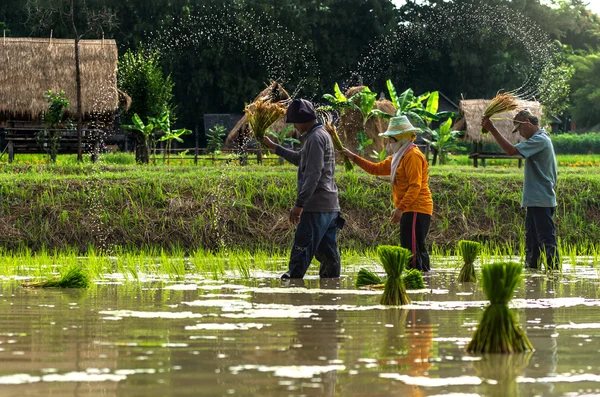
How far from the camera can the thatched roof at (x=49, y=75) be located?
2700 centimetres

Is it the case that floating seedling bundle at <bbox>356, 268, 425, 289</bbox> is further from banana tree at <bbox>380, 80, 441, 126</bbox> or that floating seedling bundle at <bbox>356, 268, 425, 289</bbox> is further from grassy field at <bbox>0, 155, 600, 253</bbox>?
banana tree at <bbox>380, 80, 441, 126</bbox>

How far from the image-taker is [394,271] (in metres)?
6.99

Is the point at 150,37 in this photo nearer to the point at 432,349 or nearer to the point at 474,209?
the point at 474,209

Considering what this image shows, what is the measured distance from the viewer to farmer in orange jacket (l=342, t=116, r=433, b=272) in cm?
927

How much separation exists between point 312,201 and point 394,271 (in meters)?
2.14

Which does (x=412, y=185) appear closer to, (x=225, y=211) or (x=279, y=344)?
(x=279, y=344)

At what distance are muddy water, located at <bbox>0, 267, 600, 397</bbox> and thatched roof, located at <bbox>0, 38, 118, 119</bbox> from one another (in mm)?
19405

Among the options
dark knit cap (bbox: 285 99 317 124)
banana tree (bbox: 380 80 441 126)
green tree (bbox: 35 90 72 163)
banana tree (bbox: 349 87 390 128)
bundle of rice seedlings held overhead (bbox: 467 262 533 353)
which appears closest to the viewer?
bundle of rice seedlings held overhead (bbox: 467 262 533 353)

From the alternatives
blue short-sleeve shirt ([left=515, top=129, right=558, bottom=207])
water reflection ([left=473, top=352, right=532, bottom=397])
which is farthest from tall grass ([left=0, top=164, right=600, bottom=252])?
water reflection ([left=473, top=352, right=532, bottom=397])

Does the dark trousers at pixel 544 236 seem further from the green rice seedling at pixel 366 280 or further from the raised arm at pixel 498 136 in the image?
the green rice seedling at pixel 366 280

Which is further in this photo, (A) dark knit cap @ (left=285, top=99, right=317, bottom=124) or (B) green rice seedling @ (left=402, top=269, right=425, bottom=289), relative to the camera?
(A) dark knit cap @ (left=285, top=99, right=317, bottom=124)

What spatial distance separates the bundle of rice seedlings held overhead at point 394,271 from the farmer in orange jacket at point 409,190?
2.15 meters

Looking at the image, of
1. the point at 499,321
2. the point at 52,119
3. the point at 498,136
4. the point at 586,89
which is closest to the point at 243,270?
the point at 498,136

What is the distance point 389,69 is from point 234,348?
45077 mm
